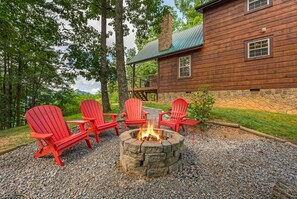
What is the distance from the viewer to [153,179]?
1.98 metres

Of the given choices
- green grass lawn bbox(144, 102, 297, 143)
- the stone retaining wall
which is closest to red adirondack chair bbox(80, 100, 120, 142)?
green grass lawn bbox(144, 102, 297, 143)

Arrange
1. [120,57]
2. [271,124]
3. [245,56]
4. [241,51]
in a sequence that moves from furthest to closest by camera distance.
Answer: [241,51] < [245,56] < [120,57] < [271,124]

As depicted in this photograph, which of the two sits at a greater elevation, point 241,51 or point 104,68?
point 241,51

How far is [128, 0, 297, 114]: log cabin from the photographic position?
5602 millimetres

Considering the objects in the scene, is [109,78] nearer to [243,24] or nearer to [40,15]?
[40,15]

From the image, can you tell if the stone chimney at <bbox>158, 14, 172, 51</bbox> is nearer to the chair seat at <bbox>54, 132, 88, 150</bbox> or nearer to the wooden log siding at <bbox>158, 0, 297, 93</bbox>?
the wooden log siding at <bbox>158, 0, 297, 93</bbox>

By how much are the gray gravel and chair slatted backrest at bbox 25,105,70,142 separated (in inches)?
16.1

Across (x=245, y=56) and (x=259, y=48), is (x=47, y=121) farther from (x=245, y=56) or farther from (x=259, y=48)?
(x=259, y=48)

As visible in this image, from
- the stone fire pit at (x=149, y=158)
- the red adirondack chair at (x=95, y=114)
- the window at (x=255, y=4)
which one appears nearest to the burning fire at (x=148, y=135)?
the stone fire pit at (x=149, y=158)

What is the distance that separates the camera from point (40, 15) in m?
5.24

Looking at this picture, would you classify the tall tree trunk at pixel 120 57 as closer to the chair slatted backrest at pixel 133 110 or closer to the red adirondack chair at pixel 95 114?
the chair slatted backrest at pixel 133 110

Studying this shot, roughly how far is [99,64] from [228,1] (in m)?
6.93

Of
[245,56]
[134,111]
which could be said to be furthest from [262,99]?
[134,111]

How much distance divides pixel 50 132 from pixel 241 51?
7.90 meters
